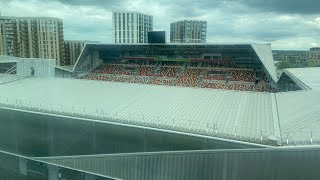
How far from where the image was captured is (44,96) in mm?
19391

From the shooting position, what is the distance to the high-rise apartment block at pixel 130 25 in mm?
64688

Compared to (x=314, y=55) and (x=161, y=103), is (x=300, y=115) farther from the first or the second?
(x=314, y=55)

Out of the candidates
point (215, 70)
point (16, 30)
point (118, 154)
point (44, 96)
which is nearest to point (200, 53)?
point (215, 70)

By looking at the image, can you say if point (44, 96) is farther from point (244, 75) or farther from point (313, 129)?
point (244, 75)

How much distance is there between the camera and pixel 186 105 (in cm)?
1652

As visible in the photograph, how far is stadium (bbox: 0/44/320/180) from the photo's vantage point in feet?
35.0

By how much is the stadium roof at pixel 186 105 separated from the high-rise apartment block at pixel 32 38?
4237 centimetres

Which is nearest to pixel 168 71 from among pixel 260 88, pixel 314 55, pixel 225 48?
pixel 225 48

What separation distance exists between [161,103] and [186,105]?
1617 millimetres

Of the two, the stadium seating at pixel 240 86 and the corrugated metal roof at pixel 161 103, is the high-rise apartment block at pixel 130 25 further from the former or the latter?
the corrugated metal roof at pixel 161 103

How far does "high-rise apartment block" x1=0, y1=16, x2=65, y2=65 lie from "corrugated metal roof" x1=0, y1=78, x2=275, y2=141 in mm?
41166

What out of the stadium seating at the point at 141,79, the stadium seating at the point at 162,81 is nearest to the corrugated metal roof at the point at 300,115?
the stadium seating at the point at 162,81

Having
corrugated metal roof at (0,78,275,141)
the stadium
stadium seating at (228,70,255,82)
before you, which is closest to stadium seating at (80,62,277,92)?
stadium seating at (228,70,255,82)

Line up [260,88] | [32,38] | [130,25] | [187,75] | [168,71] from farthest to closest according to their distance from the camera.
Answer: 1. [130,25]
2. [32,38]
3. [168,71]
4. [187,75]
5. [260,88]
